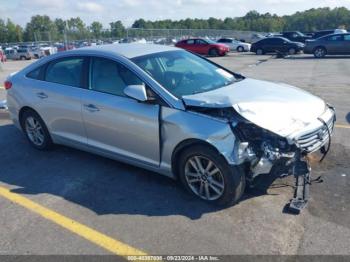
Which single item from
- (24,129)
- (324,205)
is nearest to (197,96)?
(324,205)

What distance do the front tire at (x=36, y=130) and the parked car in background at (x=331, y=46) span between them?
2131 centimetres

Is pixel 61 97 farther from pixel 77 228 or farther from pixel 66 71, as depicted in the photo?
pixel 77 228

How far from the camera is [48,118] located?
5293mm

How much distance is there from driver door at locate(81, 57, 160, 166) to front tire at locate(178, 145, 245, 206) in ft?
1.36

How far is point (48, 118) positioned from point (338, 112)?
18.3 feet

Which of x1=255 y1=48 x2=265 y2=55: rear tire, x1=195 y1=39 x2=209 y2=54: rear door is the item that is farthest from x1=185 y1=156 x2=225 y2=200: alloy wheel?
x1=255 y1=48 x2=265 y2=55: rear tire

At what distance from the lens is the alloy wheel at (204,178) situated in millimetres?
Answer: 3809

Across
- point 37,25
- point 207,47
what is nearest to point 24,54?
point 207,47

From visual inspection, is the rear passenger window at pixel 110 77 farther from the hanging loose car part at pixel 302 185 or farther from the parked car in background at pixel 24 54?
A: the parked car in background at pixel 24 54

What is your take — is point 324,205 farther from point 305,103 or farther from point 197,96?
point 197,96

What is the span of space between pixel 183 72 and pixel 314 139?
1.79m

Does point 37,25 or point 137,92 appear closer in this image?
Result: point 137,92

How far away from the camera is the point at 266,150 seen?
3.62 meters

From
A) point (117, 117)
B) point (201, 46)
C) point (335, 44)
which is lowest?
point (201, 46)
